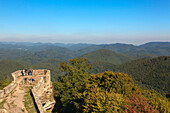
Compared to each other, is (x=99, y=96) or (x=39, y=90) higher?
(x=99, y=96)

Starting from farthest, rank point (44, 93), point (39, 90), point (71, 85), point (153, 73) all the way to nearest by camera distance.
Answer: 1. point (153, 73)
2. point (71, 85)
3. point (44, 93)
4. point (39, 90)

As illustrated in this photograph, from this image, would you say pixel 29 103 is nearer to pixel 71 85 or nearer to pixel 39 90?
pixel 39 90

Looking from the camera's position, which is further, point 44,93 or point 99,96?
point 44,93

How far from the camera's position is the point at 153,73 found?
144250 mm

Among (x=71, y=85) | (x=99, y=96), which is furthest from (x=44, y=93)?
(x=99, y=96)

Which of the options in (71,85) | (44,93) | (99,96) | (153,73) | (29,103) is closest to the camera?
(29,103)

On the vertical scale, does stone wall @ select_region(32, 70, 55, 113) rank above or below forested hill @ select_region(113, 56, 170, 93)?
above

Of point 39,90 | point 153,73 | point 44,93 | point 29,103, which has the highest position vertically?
point 29,103

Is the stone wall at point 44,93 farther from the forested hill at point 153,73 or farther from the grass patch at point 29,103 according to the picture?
the forested hill at point 153,73

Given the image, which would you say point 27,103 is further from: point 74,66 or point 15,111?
point 74,66

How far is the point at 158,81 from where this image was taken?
122 meters

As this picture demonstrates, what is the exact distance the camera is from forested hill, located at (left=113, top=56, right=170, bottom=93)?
11570 centimetres

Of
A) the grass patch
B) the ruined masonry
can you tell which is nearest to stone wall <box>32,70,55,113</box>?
the ruined masonry

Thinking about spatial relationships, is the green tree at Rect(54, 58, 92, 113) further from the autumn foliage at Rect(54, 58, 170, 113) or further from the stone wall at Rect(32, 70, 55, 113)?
the stone wall at Rect(32, 70, 55, 113)
